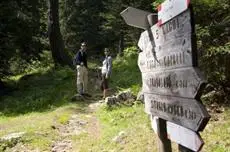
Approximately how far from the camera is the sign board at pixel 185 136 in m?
3.72

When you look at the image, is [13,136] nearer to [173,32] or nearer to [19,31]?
[173,32]

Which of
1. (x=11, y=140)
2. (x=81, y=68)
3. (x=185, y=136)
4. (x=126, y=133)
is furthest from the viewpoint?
(x=81, y=68)

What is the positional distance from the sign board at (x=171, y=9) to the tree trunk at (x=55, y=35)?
19.2 meters

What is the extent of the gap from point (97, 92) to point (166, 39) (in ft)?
44.7

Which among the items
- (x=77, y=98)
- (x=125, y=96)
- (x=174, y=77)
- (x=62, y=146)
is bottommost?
(x=62, y=146)

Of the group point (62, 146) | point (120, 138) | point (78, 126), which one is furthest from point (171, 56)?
point (78, 126)

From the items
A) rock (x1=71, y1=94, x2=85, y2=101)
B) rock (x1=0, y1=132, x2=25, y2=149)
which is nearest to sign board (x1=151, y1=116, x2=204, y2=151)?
rock (x1=0, y1=132, x2=25, y2=149)

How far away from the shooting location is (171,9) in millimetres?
4195

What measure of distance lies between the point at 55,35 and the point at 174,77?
1981 cm

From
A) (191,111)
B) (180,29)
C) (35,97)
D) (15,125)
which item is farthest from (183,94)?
(35,97)

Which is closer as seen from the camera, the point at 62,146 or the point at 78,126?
the point at 62,146

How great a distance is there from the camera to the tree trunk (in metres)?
23.3

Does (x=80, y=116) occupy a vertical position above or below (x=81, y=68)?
below

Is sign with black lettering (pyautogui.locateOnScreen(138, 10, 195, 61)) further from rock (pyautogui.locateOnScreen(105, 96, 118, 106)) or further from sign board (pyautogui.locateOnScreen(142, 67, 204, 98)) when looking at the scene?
rock (pyautogui.locateOnScreen(105, 96, 118, 106))
